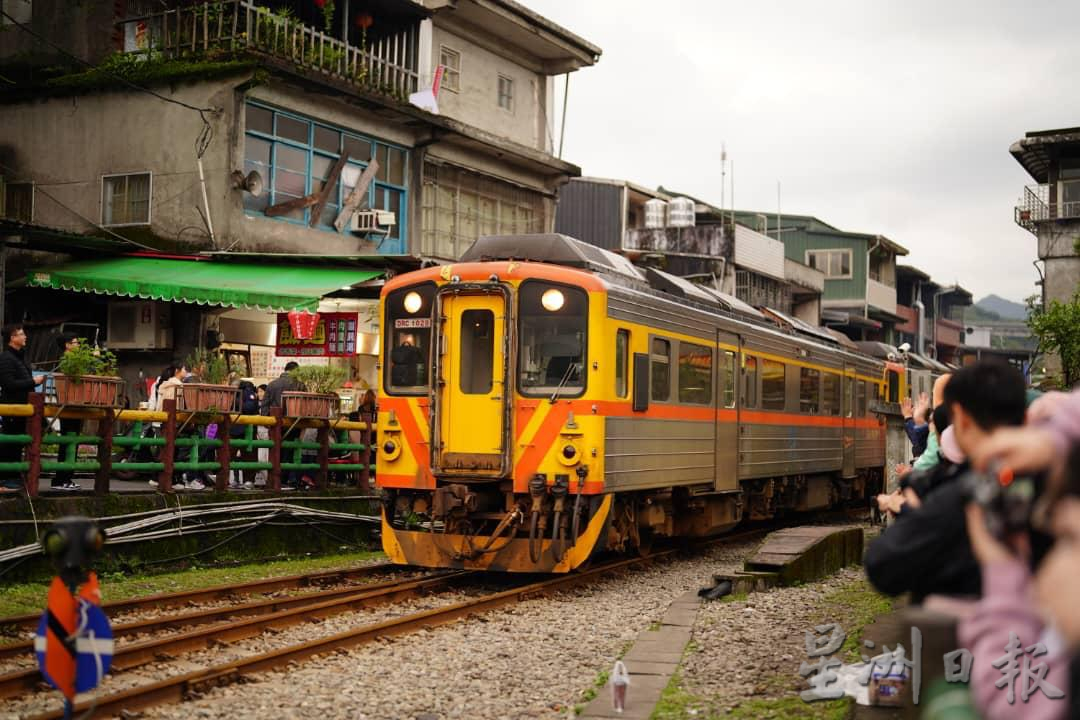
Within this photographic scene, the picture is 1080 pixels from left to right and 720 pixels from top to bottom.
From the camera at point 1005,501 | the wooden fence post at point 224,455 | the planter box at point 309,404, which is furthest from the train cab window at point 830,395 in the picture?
the camera at point 1005,501

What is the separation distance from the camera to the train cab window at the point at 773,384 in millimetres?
15352

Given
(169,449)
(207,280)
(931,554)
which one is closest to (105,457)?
(169,449)

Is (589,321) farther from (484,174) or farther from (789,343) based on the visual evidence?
(484,174)

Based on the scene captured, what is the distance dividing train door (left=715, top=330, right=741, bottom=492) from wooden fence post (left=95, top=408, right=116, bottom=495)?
6420mm

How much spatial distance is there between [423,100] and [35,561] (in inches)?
502

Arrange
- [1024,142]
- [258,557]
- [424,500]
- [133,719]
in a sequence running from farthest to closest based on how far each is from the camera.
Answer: [1024,142]
[258,557]
[424,500]
[133,719]

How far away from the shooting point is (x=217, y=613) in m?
8.88

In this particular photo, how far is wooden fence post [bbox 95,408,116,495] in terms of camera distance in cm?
1099

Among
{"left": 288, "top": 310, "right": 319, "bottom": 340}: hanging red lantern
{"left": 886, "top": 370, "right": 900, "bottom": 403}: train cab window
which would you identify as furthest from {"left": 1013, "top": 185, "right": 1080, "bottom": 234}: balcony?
{"left": 288, "top": 310, "right": 319, "bottom": 340}: hanging red lantern

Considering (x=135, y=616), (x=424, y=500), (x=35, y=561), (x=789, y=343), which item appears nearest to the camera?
(x=135, y=616)

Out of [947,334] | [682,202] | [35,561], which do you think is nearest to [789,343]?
[35,561]

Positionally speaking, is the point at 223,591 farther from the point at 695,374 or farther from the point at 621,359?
the point at 695,374

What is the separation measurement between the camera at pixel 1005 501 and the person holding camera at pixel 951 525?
1.17ft

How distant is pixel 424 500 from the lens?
11.2 meters
